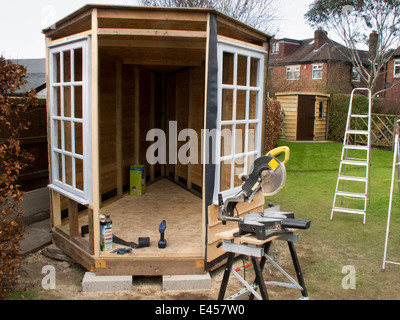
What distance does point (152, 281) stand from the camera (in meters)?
4.05

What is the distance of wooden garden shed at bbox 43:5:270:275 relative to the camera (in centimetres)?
377

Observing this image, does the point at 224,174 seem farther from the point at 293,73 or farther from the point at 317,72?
the point at 293,73

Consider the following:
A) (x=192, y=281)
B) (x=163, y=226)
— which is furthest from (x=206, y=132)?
(x=192, y=281)

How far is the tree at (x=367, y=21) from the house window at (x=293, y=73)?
5.08 metres

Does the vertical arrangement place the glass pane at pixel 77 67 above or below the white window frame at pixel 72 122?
above

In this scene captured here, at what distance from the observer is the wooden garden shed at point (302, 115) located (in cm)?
1580

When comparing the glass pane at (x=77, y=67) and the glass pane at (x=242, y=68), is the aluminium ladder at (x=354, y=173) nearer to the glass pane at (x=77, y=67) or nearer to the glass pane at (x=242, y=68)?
the glass pane at (x=242, y=68)

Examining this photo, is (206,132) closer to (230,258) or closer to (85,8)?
(230,258)

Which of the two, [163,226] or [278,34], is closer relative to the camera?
[163,226]

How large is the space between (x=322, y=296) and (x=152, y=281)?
1.73m

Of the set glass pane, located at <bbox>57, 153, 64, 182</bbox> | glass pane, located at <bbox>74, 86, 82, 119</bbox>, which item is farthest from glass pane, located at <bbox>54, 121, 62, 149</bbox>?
glass pane, located at <bbox>74, 86, 82, 119</bbox>

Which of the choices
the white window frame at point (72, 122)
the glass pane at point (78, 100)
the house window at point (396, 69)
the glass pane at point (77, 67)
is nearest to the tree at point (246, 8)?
the house window at point (396, 69)

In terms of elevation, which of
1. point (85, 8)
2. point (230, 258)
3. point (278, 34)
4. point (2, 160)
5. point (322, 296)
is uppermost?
point (278, 34)

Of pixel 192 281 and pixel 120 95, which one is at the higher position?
pixel 120 95
